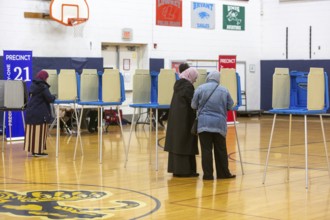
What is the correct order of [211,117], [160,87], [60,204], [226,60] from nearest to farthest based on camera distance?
[60,204] < [211,117] < [160,87] < [226,60]

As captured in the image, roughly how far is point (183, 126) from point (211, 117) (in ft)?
2.09

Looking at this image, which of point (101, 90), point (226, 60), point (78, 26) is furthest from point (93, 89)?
point (226, 60)

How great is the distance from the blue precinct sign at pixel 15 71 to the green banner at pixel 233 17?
34.0ft

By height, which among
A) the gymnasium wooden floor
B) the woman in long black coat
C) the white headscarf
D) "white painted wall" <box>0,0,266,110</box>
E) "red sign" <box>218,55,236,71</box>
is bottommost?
the gymnasium wooden floor

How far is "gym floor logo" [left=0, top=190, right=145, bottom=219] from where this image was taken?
771 centimetres

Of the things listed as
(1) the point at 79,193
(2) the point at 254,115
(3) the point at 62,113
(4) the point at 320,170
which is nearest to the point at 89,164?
(1) the point at 79,193

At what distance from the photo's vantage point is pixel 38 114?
42.6 ft

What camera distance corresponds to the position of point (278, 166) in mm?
11781

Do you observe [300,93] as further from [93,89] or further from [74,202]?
[93,89]

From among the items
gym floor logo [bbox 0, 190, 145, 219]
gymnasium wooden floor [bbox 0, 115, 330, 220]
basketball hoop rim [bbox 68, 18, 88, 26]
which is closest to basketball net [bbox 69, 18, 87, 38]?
basketball hoop rim [bbox 68, 18, 88, 26]

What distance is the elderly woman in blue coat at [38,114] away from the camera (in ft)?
42.6

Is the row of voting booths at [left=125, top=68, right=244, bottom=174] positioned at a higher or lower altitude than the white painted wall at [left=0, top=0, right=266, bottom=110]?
lower

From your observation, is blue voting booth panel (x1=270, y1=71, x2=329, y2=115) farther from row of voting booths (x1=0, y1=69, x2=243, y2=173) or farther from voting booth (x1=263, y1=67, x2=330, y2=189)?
row of voting booths (x1=0, y1=69, x2=243, y2=173)

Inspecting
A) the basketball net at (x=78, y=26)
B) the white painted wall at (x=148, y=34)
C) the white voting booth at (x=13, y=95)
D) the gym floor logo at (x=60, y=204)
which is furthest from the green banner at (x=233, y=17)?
the gym floor logo at (x=60, y=204)
